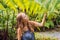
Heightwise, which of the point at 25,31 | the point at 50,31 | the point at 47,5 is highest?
the point at 47,5

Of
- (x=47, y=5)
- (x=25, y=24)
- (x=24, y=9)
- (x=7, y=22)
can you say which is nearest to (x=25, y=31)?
(x=25, y=24)

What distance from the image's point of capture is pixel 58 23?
9977mm

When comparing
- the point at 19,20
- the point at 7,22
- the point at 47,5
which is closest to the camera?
the point at 19,20

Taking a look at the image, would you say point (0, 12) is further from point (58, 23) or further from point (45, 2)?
point (58, 23)

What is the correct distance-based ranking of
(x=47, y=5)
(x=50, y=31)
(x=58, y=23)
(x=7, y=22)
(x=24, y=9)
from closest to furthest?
(x=47, y=5), (x=24, y=9), (x=7, y=22), (x=50, y=31), (x=58, y=23)

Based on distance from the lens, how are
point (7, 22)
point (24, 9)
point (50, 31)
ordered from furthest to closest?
point (50, 31)
point (7, 22)
point (24, 9)

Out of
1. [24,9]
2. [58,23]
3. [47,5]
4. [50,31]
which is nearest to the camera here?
[47,5]

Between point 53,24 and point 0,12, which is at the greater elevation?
point 0,12

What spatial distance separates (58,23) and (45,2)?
177 inches

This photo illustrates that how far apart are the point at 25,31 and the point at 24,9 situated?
7.55 feet

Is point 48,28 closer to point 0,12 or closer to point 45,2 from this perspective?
point 0,12

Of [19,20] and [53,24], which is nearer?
[19,20]

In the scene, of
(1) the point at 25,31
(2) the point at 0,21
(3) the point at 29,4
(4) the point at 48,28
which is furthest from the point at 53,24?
(1) the point at 25,31

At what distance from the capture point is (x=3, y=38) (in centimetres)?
698
